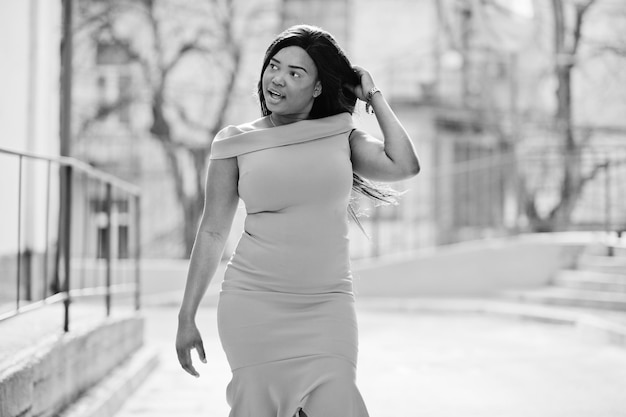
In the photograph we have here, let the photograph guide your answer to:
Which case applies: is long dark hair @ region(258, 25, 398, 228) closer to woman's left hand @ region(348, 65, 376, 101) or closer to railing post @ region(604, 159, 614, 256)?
woman's left hand @ region(348, 65, 376, 101)

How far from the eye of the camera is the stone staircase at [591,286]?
11.0 meters

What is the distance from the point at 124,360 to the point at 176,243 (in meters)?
9.37

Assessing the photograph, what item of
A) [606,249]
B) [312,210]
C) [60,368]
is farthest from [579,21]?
[312,210]

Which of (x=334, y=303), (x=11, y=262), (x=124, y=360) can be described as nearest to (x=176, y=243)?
(x=11, y=262)

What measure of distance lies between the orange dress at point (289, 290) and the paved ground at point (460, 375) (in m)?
2.89

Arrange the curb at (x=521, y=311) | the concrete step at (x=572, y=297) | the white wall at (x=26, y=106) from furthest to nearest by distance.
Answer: the concrete step at (x=572, y=297)
the curb at (x=521, y=311)
the white wall at (x=26, y=106)

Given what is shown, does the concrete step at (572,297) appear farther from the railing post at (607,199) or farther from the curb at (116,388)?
the curb at (116,388)

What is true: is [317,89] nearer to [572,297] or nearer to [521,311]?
[521,311]

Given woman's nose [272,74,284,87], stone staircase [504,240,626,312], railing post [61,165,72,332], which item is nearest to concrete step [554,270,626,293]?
stone staircase [504,240,626,312]

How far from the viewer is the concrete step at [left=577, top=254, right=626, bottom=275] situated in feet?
38.0

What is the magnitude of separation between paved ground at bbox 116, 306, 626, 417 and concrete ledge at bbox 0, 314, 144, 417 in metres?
0.35

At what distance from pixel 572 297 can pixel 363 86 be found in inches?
361

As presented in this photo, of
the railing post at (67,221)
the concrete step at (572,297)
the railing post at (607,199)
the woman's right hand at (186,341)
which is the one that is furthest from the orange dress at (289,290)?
the railing post at (607,199)

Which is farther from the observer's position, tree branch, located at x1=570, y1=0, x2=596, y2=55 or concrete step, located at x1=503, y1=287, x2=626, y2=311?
tree branch, located at x1=570, y1=0, x2=596, y2=55
